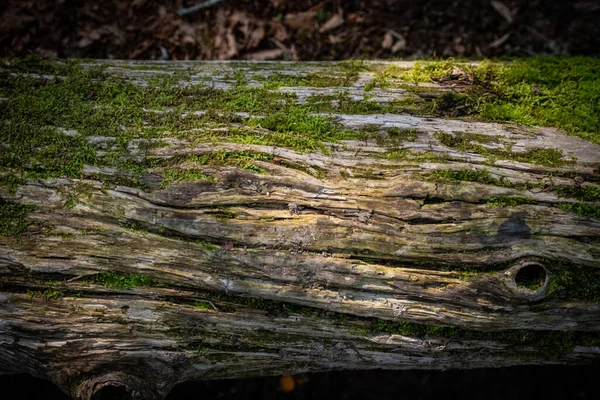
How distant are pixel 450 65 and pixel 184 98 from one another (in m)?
1.89

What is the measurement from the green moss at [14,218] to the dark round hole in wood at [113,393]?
1048mm

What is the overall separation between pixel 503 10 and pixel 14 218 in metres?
5.06

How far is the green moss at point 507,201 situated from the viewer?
2129 mm

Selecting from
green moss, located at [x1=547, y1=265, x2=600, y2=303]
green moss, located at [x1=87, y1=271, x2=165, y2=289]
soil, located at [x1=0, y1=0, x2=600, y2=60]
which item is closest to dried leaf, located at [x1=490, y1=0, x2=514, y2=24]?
soil, located at [x1=0, y1=0, x2=600, y2=60]

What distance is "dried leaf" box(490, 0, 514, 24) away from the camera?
426 cm

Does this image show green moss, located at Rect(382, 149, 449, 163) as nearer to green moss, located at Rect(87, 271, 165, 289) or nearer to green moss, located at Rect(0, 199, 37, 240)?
green moss, located at Rect(87, 271, 165, 289)

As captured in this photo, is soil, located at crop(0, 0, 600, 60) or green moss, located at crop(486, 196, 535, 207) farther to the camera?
soil, located at crop(0, 0, 600, 60)

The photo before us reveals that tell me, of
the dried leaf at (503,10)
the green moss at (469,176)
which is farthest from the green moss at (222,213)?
the dried leaf at (503,10)

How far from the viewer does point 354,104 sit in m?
2.47

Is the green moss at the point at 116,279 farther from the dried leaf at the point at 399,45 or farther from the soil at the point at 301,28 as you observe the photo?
the dried leaf at the point at 399,45

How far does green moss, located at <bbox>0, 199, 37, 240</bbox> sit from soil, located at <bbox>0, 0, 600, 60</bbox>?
2.68 m

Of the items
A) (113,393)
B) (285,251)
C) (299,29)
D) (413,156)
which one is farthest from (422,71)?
(113,393)

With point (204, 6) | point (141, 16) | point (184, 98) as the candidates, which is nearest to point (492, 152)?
point (184, 98)

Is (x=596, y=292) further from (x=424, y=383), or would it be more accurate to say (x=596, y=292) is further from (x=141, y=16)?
(x=141, y=16)
